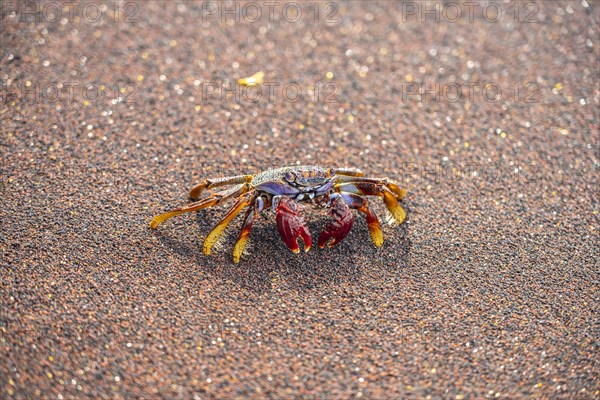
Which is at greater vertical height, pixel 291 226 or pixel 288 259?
pixel 291 226

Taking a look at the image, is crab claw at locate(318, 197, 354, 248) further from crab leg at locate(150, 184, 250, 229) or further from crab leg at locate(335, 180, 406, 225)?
crab leg at locate(150, 184, 250, 229)

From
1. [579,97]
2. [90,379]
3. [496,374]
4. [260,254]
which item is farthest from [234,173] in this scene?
[579,97]

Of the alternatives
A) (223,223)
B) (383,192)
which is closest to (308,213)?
(383,192)

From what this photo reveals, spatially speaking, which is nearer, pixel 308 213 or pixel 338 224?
pixel 338 224

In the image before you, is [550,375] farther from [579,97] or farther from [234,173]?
[579,97]

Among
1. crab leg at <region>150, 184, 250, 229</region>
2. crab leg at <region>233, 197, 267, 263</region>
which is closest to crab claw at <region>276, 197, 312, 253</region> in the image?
crab leg at <region>233, 197, 267, 263</region>

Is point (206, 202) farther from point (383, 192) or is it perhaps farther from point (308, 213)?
point (383, 192)
